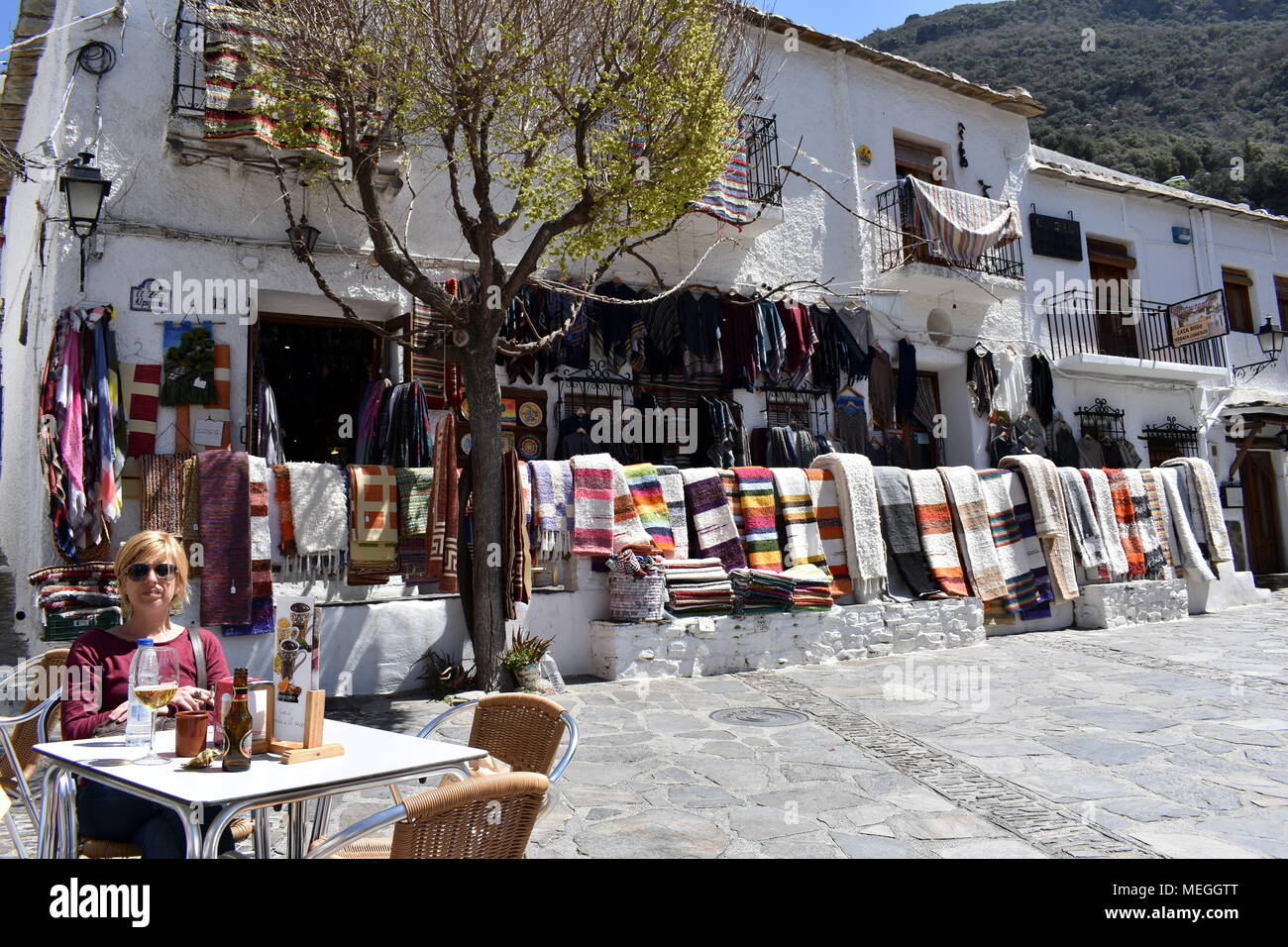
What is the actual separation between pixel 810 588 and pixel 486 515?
11.3 ft

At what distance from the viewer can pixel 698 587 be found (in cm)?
837

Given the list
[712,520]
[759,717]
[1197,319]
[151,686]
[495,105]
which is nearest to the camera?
[151,686]

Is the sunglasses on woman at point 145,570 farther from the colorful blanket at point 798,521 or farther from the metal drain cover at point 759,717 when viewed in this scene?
the colorful blanket at point 798,521

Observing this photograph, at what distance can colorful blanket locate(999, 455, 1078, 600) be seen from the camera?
10867 mm

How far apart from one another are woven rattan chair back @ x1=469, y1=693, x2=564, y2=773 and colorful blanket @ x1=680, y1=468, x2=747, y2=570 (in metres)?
5.67

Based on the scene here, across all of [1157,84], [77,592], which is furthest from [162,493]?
[1157,84]

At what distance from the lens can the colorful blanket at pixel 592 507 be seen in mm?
8133

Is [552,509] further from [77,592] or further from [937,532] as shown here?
[937,532]

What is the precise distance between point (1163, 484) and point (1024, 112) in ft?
21.8

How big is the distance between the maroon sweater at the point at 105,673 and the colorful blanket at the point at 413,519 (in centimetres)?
467

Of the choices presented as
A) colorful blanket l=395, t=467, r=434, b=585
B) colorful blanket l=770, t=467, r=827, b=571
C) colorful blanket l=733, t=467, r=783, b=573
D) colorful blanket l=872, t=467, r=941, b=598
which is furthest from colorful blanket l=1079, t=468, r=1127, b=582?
colorful blanket l=395, t=467, r=434, b=585
